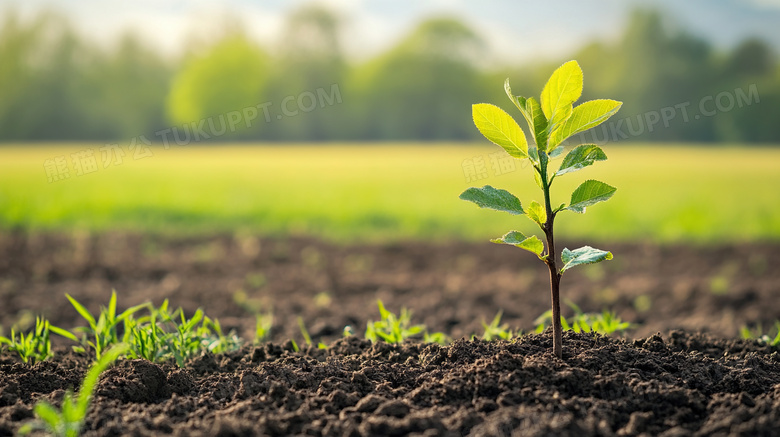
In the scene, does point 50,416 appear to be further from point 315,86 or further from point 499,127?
point 315,86

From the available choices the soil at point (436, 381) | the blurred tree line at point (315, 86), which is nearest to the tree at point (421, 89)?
the blurred tree line at point (315, 86)

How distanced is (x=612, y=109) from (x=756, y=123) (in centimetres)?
1709

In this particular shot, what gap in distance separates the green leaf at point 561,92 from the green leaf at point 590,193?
21 cm

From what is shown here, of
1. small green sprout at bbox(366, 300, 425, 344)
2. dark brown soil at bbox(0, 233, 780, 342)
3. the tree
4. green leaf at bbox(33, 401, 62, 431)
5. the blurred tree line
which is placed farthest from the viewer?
the tree

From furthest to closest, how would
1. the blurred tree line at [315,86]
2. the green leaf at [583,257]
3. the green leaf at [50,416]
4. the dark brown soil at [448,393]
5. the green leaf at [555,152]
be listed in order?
the blurred tree line at [315,86], the green leaf at [555,152], the green leaf at [583,257], the dark brown soil at [448,393], the green leaf at [50,416]

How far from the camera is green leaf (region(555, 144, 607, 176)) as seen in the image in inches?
72.9

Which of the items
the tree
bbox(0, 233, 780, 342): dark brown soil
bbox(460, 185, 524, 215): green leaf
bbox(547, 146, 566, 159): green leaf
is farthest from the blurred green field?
the tree

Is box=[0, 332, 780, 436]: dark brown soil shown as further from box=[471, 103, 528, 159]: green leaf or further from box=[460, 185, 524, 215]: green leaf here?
box=[471, 103, 528, 159]: green leaf

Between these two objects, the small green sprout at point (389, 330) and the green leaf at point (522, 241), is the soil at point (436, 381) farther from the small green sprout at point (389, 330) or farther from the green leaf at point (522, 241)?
the green leaf at point (522, 241)

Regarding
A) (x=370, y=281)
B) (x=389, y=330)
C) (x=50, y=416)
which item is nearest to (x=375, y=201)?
(x=370, y=281)

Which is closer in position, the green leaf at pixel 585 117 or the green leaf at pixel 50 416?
the green leaf at pixel 50 416

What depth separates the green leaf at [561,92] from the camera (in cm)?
185

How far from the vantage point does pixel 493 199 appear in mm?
1887

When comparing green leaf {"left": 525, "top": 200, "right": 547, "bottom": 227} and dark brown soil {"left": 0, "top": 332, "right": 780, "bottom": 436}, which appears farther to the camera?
green leaf {"left": 525, "top": 200, "right": 547, "bottom": 227}
